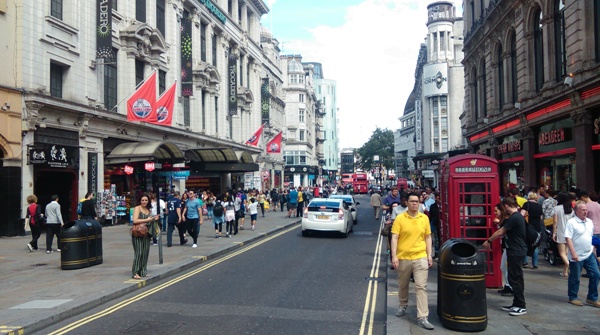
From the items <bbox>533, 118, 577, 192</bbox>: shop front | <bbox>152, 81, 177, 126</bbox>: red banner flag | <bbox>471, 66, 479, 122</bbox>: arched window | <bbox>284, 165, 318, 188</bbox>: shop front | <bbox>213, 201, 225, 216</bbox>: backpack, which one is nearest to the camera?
<bbox>213, 201, 225, 216</bbox>: backpack

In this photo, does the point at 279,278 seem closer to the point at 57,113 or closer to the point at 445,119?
the point at 57,113

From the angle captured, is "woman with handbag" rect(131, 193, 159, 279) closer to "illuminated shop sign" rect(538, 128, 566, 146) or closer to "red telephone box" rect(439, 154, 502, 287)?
"red telephone box" rect(439, 154, 502, 287)

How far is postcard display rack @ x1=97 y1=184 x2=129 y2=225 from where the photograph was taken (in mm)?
23688

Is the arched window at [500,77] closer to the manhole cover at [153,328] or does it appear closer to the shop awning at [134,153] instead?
the shop awning at [134,153]

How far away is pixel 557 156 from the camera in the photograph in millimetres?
21828

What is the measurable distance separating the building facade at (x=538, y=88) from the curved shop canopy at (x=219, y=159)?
16970mm

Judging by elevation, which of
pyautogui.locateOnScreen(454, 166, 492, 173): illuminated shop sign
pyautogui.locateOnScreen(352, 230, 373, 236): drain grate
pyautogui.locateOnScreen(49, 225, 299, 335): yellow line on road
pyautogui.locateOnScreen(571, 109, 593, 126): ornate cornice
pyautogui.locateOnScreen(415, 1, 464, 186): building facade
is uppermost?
pyautogui.locateOnScreen(415, 1, 464, 186): building facade

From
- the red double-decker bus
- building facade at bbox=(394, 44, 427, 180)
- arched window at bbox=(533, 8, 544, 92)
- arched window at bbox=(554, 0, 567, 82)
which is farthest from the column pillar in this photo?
building facade at bbox=(394, 44, 427, 180)

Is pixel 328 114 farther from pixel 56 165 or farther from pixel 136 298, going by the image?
pixel 136 298

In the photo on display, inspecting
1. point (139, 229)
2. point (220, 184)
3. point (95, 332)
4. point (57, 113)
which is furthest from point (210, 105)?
point (95, 332)

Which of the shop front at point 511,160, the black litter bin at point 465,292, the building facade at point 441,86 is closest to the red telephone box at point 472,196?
the black litter bin at point 465,292

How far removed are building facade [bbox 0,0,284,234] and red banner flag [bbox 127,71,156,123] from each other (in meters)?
2.40

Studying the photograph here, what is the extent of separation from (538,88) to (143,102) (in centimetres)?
1800

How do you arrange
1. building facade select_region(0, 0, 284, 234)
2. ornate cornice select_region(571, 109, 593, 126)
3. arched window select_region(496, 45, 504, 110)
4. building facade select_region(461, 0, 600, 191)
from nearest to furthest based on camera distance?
building facade select_region(461, 0, 600, 191), ornate cornice select_region(571, 109, 593, 126), building facade select_region(0, 0, 284, 234), arched window select_region(496, 45, 504, 110)
